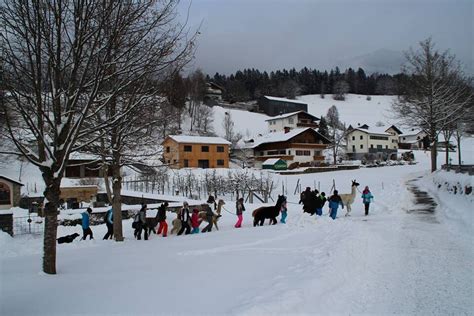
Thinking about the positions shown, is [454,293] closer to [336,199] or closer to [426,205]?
[336,199]

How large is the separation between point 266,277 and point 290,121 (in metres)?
84.8

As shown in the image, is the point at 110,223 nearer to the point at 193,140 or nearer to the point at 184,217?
the point at 184,217

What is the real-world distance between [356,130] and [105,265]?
78.4 meters

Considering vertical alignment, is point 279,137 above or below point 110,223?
above

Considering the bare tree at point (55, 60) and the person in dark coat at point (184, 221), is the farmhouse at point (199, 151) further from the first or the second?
the bare tree at point (55, 60)

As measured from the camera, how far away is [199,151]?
54188 millimetres

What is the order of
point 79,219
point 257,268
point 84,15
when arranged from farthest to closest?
point 79,219
point 257,268
point 84,15

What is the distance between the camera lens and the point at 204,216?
16.6 m

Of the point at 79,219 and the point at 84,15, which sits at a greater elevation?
the point at 84,15

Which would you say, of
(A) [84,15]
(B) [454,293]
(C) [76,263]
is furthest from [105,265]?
(B) [454,293]

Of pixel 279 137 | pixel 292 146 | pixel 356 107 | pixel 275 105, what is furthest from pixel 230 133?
pixel 356 107

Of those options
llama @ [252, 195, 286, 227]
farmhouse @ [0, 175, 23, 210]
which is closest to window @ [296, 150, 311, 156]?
farmhouse @ [0, 175, 23, 210]

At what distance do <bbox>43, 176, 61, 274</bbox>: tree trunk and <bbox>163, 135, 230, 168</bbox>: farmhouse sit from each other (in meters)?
43.7

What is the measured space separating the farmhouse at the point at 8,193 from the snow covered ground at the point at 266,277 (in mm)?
16887
